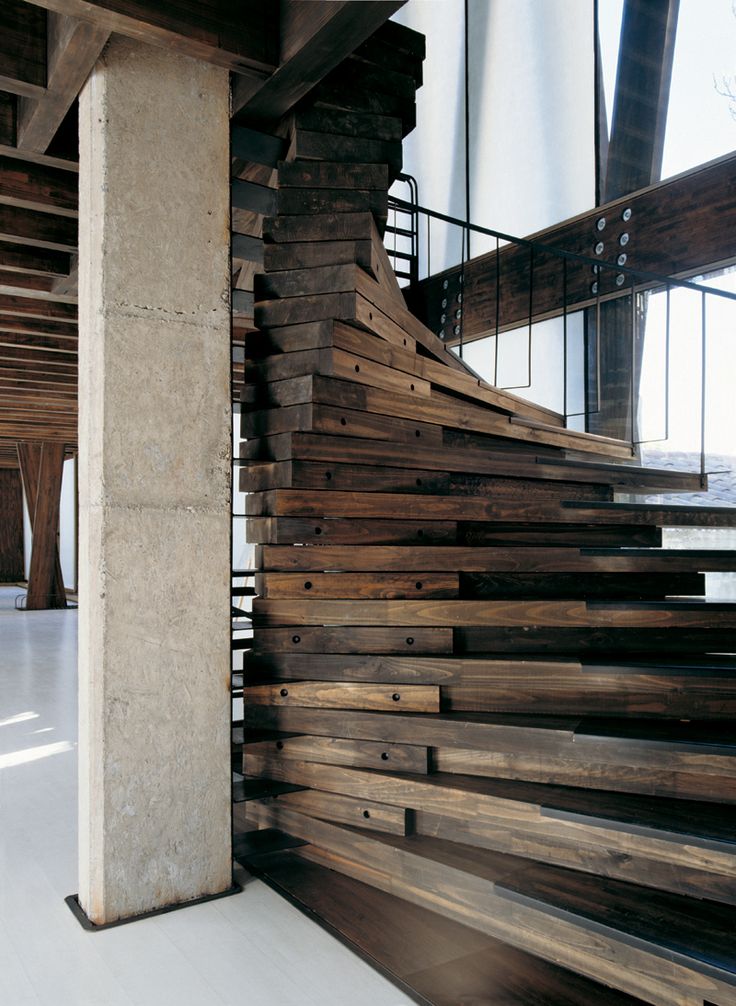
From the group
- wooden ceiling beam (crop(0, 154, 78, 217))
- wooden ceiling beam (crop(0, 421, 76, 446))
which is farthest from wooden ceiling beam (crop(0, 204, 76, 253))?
wooden ceiling beam (crop(0, 421, 76, 446))

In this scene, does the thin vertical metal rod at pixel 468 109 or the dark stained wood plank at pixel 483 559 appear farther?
the thin vertical metal rod at pixel 468 109

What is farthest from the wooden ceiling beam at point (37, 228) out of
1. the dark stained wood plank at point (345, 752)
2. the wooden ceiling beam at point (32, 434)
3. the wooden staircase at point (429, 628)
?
the wooden ceiling beam at point (32, 434)

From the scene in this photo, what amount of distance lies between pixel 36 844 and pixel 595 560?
7.74 ft

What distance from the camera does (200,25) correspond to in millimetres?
2574

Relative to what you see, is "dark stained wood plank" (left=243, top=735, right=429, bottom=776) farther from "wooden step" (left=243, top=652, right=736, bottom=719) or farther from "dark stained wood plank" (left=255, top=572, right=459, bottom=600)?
"dark stained wood plank" (left=255, top=572, right=459, bottom=600)

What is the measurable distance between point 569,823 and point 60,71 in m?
2.72

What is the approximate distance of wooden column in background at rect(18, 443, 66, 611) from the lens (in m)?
12.5

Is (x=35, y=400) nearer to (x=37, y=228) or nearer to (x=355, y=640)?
(x=37, y=228)

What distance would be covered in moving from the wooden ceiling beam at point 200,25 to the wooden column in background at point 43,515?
1052 centimetres

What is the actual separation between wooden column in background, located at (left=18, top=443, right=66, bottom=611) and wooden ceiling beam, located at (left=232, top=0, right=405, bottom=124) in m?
10.3

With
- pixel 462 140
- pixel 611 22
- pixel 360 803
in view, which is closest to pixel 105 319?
pixel 360 803

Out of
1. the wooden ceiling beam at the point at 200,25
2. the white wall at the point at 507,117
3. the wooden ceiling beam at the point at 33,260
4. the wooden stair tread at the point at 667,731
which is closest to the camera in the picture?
the wooden stair tread at the point at 667,731

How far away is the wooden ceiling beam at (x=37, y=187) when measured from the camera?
3625mm

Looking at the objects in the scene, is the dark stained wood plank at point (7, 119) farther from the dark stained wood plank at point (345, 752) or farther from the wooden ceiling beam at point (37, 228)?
the dark stained wood plank at point (345, 752)
